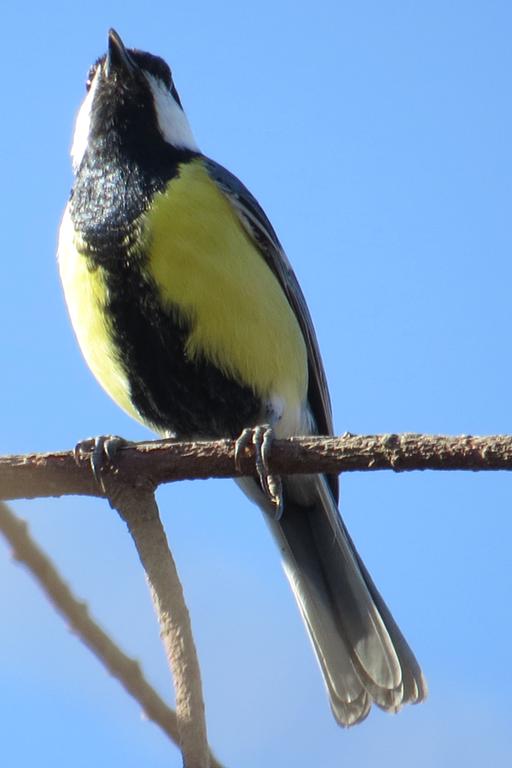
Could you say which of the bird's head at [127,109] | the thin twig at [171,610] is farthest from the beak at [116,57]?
the thin twig at [171,610]

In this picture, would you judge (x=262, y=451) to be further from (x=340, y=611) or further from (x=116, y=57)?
(x=116, y=57)

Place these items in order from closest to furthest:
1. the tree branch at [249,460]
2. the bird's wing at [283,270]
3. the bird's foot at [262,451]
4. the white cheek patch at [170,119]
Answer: the tree branch at [249,460], the bird's foot at [262,451], the bird's wing at [283,270], the white cheek patch at [170,119]

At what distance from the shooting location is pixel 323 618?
4.31 m

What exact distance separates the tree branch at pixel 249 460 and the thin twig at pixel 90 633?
26.6 inches

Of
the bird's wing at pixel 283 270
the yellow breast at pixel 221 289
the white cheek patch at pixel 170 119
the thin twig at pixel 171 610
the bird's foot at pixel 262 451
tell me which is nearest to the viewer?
the thin twig at pixel 171 610

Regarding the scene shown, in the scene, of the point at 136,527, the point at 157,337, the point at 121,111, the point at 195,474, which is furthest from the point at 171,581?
the point at 121,111

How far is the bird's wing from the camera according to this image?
14.7ft

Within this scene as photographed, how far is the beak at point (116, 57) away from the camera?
476 cm

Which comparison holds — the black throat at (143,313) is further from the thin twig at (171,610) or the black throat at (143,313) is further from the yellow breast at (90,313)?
the thin twig at (171,610)

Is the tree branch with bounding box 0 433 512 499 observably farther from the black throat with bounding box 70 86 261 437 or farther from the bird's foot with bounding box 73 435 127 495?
the black throat with bounding box 70 86 261 437

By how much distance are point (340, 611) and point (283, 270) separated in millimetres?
1302

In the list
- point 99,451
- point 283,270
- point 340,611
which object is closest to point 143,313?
point 283,270

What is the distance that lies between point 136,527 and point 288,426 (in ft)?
5.28

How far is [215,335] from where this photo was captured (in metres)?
4.08
